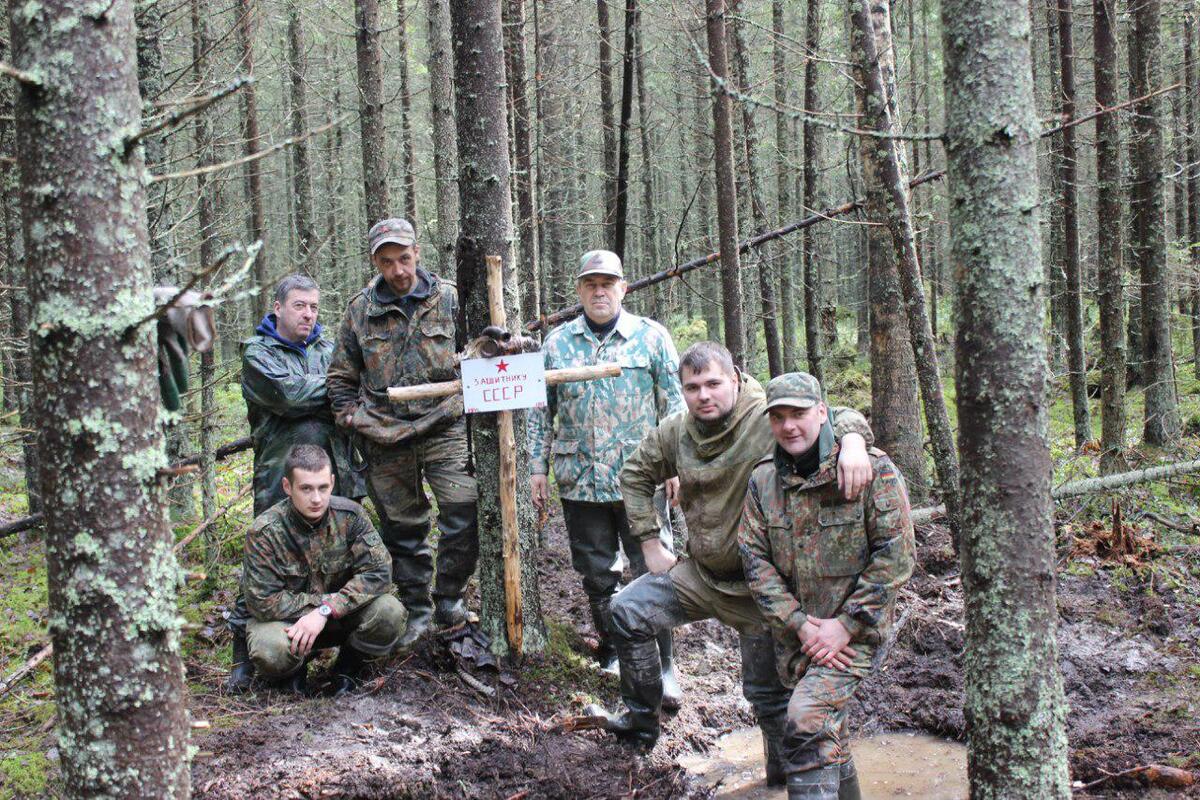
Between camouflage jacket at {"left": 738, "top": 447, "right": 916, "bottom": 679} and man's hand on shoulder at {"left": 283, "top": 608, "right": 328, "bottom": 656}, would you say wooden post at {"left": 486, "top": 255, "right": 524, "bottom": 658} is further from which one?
camouflage jacket at {"left": 738, "top": 447, "right": 916, "bottom": 679}

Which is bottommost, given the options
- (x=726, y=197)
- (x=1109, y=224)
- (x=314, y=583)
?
(x=314, y=583)

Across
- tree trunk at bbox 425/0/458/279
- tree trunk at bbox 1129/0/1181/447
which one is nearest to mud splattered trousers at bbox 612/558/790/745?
tree trunk at bbox 425/0/458/279

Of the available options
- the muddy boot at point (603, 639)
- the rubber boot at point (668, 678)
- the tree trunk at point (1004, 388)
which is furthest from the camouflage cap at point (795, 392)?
the muddy boot at point (603, 639)

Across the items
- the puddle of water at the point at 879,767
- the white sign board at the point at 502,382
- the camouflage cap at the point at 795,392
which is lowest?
the puddle of water at the point at 879,767

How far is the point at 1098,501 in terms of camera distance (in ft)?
27.3

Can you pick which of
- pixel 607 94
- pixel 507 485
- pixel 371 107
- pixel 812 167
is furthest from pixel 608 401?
pixel 607 94

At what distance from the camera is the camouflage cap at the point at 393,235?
19.0ft

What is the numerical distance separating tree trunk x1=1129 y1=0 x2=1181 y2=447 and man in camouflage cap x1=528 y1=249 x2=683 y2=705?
25.3ft

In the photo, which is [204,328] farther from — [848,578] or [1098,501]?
[1098,501]

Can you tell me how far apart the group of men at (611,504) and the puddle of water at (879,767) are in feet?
0.93

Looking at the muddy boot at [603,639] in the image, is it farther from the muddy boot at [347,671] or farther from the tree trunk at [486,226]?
the muddy boot at [347,671]

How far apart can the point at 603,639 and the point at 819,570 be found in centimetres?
248

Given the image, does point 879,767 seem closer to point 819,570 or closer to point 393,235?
point 819,570

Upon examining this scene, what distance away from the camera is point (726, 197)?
956 cm
